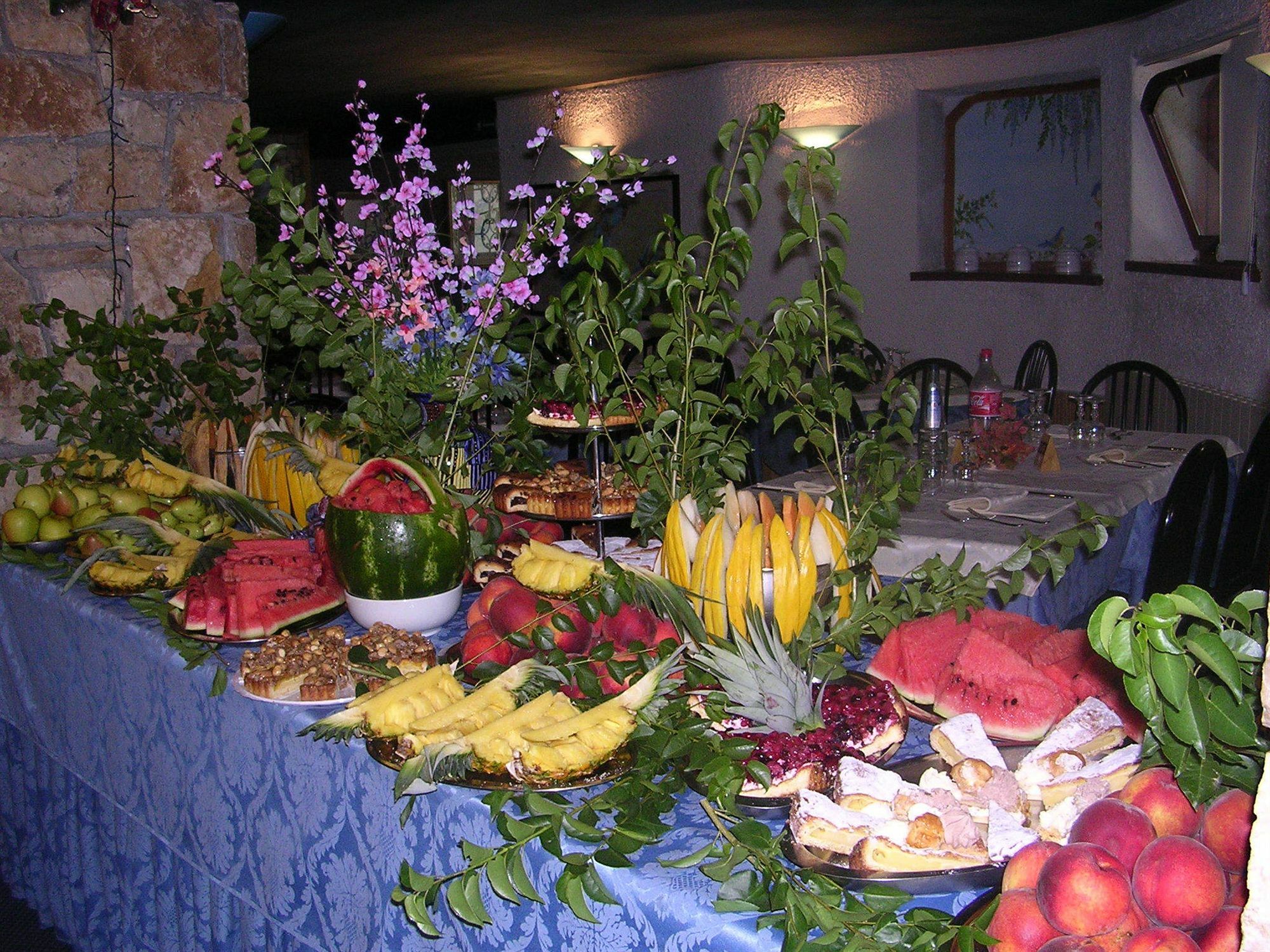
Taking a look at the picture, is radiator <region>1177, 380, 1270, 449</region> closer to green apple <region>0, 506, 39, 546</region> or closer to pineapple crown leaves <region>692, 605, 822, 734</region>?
pineapple crown leaves <region>692, 605, 822, 734</region>

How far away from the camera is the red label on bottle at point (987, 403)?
4043mm

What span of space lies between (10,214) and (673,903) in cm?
284

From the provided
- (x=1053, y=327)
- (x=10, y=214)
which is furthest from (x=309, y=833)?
(x=1053, y=327)

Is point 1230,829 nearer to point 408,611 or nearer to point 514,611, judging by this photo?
point 514,611

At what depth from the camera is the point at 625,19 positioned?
577 cm

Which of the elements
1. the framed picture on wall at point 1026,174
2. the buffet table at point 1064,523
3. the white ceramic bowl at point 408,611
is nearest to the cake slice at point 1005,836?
the white ceramic bowl at point 408,611

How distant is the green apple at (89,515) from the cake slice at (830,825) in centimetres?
191

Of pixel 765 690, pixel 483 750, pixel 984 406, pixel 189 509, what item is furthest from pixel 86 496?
pixel 984 406

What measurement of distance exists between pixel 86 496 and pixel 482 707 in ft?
5.41

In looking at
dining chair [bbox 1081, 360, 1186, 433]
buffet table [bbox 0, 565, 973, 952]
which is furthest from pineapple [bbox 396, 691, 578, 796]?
dining chair [bbox 1081, 360, 1186, 433]

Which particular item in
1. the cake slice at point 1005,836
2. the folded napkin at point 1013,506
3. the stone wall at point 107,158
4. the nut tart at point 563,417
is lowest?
the cake slice at point 1005,836

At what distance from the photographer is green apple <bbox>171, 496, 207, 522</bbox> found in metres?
2.42

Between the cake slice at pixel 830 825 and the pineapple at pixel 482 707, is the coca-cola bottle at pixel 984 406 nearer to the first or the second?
the pineapple at pixel 482 707

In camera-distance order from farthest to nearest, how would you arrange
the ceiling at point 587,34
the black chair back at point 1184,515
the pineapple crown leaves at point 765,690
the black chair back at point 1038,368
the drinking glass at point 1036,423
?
the black chair back at point 1038,368 < the ceiling at point 587,34 < the drinking glass at point 1036,423 < the black chair back at point 1184,515 < the pineapple crown leaves at point 765,690
